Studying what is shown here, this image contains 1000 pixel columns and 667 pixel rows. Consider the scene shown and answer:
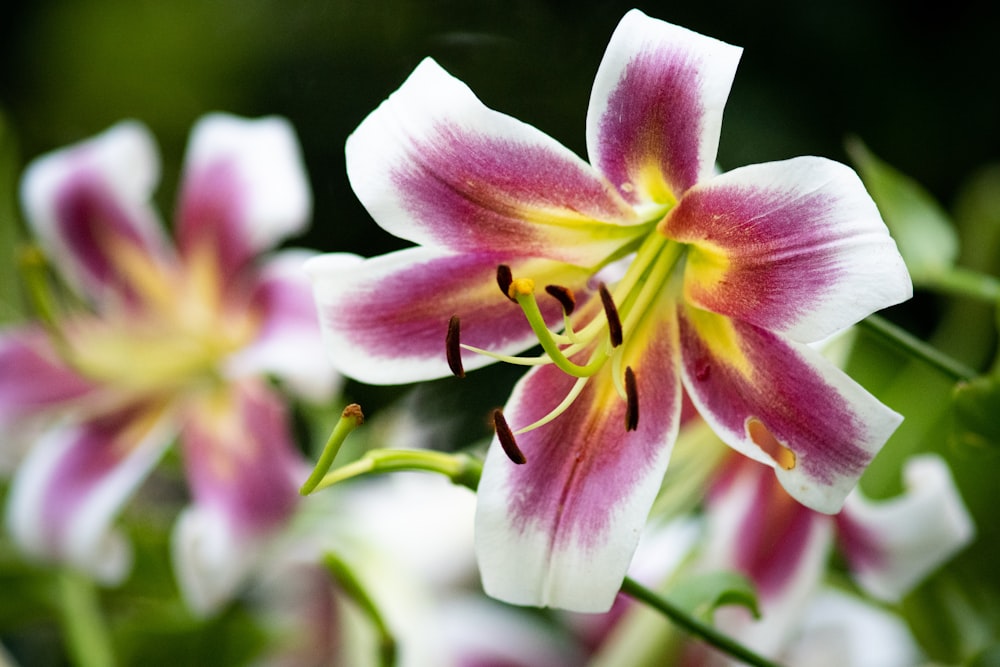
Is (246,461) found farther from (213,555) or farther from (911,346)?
(911,346)

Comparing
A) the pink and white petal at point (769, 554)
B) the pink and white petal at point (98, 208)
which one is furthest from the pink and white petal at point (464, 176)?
the pink and white petal at point (98, 208)

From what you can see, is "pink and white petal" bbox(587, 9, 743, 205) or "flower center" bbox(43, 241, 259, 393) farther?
"flower center" bbox(43, 241, 259, 393)

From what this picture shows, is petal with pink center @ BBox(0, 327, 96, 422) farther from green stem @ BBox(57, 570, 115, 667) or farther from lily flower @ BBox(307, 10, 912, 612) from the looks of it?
lily flower @ BBox(307, 10, 912, 612)

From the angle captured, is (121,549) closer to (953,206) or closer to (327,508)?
(327,508)

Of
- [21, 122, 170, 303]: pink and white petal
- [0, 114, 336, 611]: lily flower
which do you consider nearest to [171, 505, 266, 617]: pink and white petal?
[0, 114, 336, 611]: lily flower

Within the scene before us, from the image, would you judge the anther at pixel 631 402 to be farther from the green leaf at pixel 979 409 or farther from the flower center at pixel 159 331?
the flower center at pixel 159 331

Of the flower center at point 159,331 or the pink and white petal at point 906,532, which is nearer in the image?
the pink and white petal at point 906,532

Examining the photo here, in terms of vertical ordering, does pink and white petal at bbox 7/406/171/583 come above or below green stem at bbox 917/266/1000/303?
below
